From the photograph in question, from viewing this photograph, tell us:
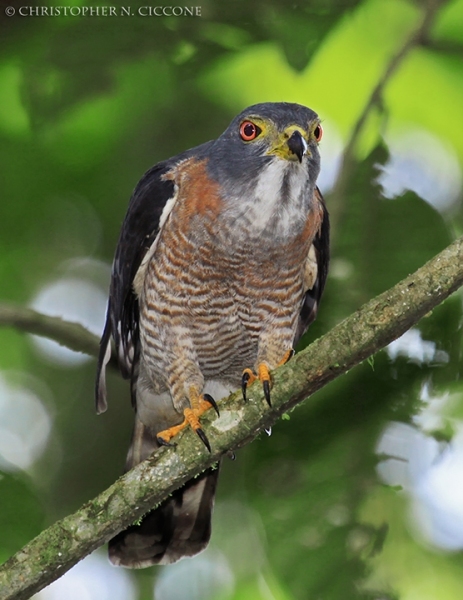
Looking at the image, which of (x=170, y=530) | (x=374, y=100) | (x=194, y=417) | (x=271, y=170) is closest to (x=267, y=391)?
(x=194, y=417)

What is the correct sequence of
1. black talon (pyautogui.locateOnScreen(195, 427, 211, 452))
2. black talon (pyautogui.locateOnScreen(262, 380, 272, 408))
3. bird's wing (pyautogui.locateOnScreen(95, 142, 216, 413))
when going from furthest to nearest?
bird's wing (pyautogui.locateOnScreen(95, 142, 216, 413)) < black talon (pyautogui.locateOnScreen(195, 427, 211, 452)) < black talon (pyautogui.locateOnScreen(262, 380, 272, 408))

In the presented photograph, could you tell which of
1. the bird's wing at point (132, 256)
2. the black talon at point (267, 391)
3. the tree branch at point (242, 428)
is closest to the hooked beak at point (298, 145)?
the bird's wing at point (132, 256)

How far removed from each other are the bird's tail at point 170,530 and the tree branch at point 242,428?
1595 millimetres

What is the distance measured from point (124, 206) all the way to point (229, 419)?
122 inches

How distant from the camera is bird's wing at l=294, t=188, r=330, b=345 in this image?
16.2 feet

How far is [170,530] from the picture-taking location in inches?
209

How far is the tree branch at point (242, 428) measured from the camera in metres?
3.46

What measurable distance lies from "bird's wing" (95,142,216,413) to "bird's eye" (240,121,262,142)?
51 centimetres

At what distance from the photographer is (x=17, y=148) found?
5930 mm

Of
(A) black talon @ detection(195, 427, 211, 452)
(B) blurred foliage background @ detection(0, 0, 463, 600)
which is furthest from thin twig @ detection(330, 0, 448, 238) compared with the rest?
(A) black talon @ detection(195, 427, 211, 452)

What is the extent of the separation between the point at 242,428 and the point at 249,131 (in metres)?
1.71

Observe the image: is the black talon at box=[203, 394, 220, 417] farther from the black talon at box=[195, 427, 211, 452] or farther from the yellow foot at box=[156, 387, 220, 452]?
the black talon at box=[195, 427, 211, 452]

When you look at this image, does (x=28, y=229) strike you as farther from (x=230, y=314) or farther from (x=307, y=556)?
(x=307, y=556)

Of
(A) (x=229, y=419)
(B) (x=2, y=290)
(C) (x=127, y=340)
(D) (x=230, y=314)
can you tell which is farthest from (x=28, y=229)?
(A) (x=229, y=419)
